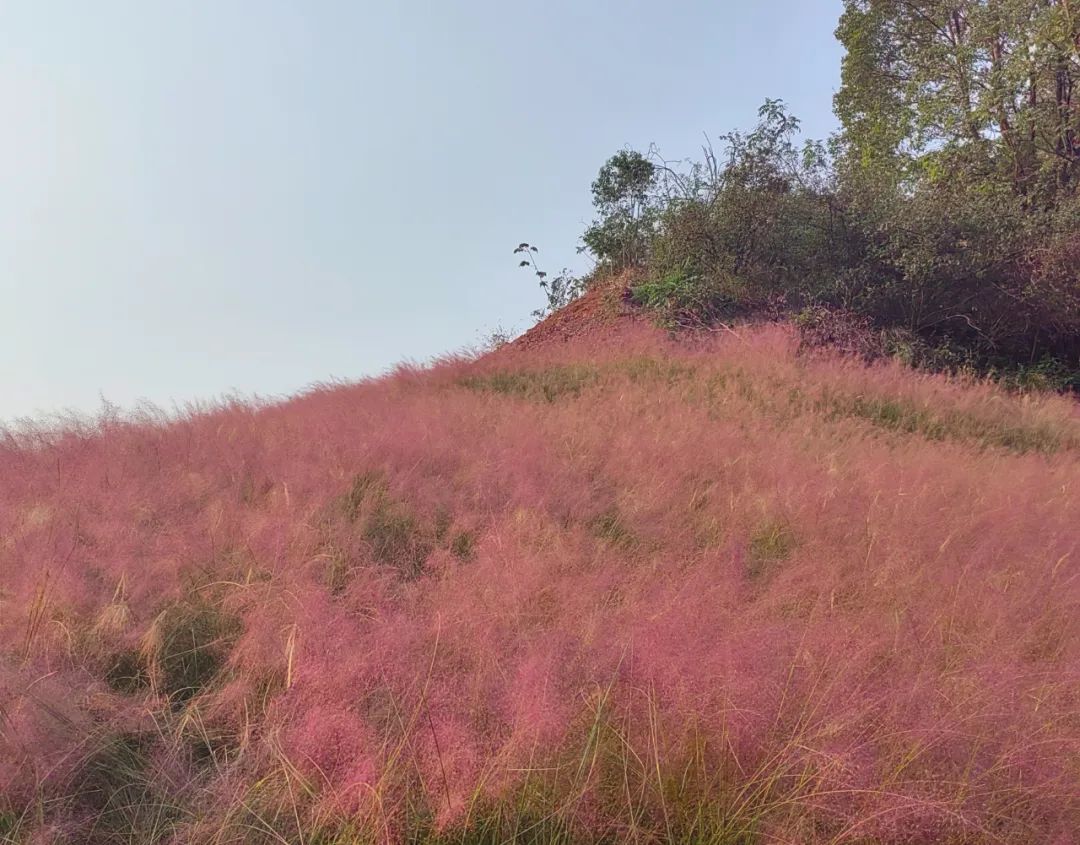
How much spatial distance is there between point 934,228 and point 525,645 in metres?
10.3

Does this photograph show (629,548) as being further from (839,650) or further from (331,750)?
(331,750)

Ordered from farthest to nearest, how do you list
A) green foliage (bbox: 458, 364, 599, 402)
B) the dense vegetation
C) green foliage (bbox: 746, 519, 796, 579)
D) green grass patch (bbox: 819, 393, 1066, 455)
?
the dense vegetation
green foliage (bbox: 458, 364, 599, 402)
green grass patch (bbox: 819, 393, 1066, 455)
green foliage (bbox: 746, 519, 796, 579)

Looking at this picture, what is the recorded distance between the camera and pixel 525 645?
2371mm

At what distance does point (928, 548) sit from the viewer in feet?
11.1

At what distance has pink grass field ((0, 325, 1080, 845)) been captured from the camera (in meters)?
1.79

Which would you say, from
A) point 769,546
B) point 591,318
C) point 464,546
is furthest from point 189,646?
point 591,318

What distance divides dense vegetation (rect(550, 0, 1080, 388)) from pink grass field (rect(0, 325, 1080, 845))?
19.1ft

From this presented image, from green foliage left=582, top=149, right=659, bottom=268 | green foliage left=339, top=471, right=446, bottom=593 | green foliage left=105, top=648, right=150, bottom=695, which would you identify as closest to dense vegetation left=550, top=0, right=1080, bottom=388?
green foliage left=582, top=149, right=659, bottom=268

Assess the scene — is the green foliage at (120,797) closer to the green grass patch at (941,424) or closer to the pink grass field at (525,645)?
the pink grass field at (525,645)

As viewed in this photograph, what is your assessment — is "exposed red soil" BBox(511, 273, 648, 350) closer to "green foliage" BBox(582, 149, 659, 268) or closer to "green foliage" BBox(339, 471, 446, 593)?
"green foliage" BBox(582, 149, 659, 268)

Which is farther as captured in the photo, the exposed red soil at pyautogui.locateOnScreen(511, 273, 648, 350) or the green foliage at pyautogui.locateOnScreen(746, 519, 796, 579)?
the exposed red soil at pyautogui.locateOnScreen(511, 273, 648, 350)

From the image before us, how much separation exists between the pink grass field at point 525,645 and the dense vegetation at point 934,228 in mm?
5824

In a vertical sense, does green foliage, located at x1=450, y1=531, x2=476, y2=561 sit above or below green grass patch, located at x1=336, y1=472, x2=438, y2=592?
below

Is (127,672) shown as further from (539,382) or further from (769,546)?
(539,382)
